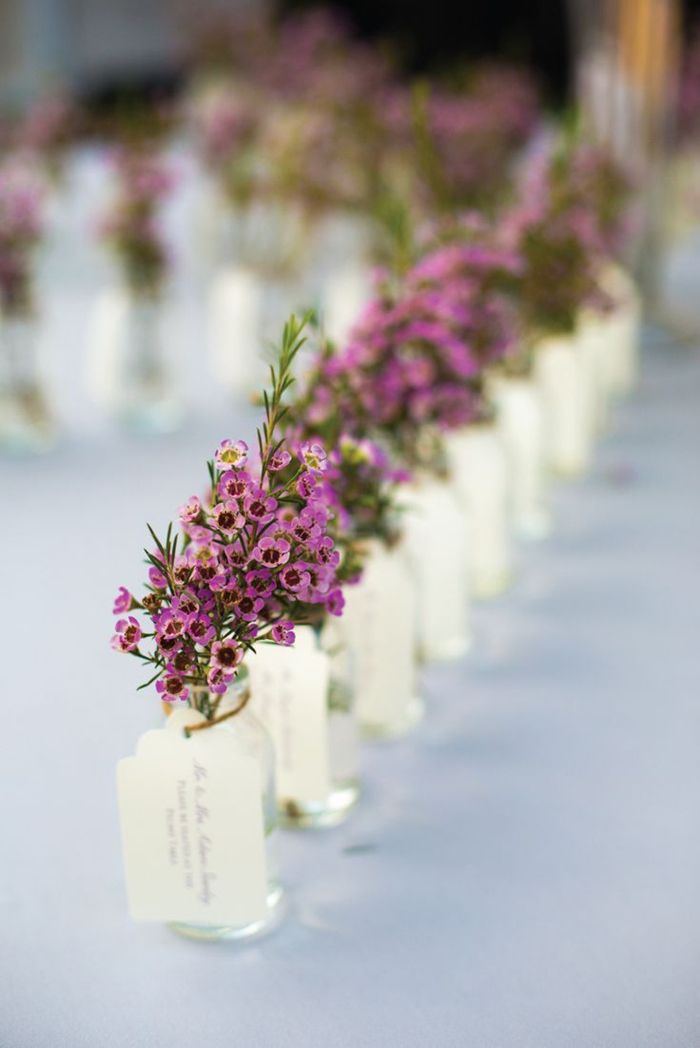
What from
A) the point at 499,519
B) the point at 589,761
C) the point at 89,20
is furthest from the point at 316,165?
the point at 89,20

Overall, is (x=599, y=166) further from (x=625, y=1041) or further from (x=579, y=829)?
(x=625, y=1041)

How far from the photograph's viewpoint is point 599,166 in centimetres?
271

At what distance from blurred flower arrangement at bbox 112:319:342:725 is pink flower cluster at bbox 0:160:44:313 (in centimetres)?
167

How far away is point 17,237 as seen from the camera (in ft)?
8.48

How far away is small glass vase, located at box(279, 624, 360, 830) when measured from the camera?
1.32m

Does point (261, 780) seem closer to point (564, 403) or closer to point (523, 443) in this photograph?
point (523, 443)

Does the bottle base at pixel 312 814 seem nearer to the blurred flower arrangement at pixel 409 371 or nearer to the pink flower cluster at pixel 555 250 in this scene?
the blurred flower arrangement at pixel 409 371

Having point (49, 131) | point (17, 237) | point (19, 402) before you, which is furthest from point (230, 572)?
point (49, 131)

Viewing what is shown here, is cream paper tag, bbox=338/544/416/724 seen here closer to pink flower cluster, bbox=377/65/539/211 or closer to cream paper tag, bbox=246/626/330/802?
cream paper tag, bbox=246/626/330/802

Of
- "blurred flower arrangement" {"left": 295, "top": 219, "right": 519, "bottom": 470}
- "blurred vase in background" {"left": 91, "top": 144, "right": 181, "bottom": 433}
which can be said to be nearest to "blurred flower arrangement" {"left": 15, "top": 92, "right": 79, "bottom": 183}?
"blurred vase in background" {"left": 91, "top": 144, "right": 181, "bottom": 433}

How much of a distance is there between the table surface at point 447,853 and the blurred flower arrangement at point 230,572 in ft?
0.88

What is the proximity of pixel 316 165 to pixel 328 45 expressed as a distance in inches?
73.9

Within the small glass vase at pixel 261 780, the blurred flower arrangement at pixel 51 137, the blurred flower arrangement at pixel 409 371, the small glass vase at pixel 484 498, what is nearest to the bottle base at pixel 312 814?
the small glass vase at pixel 261 780

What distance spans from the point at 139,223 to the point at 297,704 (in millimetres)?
1775
